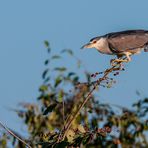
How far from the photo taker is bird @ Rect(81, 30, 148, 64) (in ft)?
29.6

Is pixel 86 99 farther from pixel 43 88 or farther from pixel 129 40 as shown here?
pixel 43 88

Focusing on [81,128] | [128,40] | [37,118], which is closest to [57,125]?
[37,118]

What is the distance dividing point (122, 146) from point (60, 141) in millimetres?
5480

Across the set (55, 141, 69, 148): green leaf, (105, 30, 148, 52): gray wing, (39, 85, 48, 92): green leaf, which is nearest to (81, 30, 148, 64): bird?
(105, 30, 148, 52): gray wing

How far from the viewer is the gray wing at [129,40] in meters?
9.02

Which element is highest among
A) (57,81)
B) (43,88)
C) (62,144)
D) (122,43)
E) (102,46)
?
(102,46)

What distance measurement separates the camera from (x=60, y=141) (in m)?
4.78

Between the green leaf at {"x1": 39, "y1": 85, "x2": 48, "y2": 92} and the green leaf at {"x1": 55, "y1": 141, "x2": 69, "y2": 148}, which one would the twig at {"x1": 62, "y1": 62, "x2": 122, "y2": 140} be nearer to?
the green leaf at {"x1": 55, "y1": 141, "x2": 69, "y2": 148}

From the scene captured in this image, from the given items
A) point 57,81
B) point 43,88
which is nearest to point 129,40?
point 57,81

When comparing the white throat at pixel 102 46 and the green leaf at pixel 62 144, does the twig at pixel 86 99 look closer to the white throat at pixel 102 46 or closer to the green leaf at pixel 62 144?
the green leaf at pixel 62 144

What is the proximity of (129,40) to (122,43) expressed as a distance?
0.10 meters

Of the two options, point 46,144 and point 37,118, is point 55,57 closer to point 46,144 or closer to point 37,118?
point 37,118

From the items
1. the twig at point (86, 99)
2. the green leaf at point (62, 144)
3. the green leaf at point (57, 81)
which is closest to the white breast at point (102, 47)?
the green leaf at point (57, 81)

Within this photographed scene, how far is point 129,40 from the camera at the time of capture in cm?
927
